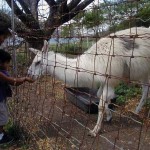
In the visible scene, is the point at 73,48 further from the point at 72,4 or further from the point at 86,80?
the point at 72,4

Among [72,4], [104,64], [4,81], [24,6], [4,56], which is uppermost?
[72,4]

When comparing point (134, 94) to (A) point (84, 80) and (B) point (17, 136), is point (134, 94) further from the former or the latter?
(B) point (17, 136)

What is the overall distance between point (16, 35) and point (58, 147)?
68.6 inches

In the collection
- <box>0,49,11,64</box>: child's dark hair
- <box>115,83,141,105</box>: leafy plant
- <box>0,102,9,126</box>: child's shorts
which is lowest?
<box>115,83,141,105</box>: leafy plant

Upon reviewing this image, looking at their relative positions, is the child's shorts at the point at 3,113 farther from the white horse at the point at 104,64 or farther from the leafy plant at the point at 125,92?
the leafy plant at the point at 125,92

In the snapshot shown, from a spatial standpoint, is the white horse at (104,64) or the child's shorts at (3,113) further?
the white horse at (104,64)

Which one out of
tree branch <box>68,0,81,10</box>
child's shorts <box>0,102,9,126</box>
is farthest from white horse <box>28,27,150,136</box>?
tree branch <box>68,0,81,10</box>

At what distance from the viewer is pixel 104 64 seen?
183 inches

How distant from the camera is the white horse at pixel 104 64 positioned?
15.3ft

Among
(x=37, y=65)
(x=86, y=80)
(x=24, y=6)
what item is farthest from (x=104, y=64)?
(x=24, y=6)

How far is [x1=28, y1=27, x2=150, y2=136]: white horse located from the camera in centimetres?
465

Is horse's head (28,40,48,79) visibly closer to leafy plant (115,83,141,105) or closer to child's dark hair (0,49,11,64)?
child's dark hair (0,49,11,64)

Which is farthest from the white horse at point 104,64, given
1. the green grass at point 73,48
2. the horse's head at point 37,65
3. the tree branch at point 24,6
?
the tree branch at point 24,6

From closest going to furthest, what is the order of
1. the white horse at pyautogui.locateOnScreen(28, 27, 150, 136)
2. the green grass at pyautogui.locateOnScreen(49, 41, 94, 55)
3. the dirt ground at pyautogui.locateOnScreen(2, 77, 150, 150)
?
the green grass at pyautogui.locateOnScreen(49, 41, 94, 55)
the dirt ground at pyautogui.locateOnScreen(2, 77, 150, 150)
the white horse at pyautogui.locateOnScreen(28, 27, 150, 136)
